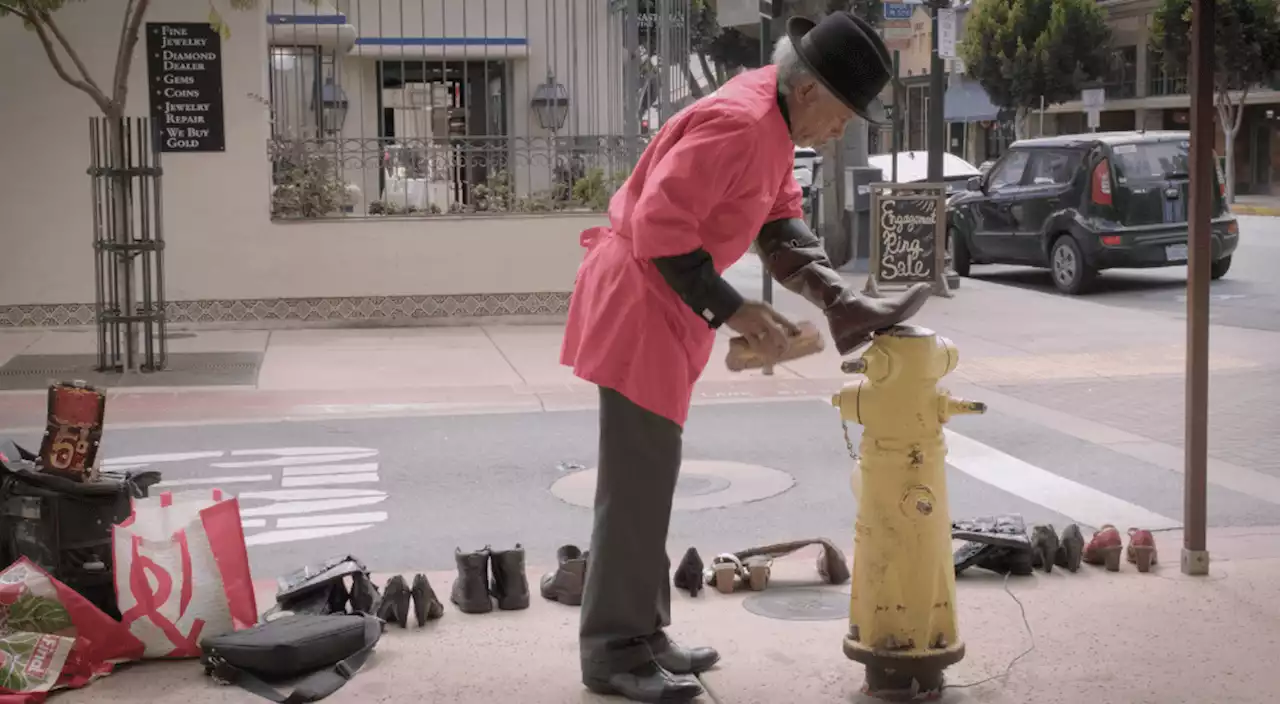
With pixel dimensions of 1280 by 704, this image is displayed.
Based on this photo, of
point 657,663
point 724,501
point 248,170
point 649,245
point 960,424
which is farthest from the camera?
point 248,170

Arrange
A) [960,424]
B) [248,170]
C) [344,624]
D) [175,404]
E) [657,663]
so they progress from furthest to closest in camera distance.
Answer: [248,170]
[175,404]
[960,424]
[344,624]
[657,663]

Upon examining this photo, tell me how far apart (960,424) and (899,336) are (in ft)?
15.9

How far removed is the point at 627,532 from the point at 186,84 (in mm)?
9754

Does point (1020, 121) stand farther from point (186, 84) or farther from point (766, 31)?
point (766, 31)

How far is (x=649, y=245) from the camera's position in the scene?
12.3 feet

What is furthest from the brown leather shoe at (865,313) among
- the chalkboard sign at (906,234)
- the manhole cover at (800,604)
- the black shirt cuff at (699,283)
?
the chalkboard sign at (906,234)

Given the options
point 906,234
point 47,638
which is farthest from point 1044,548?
point 906,234

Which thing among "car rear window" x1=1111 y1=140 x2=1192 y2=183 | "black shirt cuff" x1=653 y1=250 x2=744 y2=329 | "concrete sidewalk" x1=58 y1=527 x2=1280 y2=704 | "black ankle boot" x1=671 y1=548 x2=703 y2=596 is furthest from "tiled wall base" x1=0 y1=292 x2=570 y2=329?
"black shirt cuff" x1=653 y1=250 x2=744 y2=329

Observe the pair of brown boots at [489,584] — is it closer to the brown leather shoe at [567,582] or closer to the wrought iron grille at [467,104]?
the brown leather shoe at [567,582]

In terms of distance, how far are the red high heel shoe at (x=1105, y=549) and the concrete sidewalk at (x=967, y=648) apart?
47mm

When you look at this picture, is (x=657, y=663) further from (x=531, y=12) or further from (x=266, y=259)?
(x=531, y=12)

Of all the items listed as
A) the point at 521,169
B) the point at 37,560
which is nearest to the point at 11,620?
the point at 37,560

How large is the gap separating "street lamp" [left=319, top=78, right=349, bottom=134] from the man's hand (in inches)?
416

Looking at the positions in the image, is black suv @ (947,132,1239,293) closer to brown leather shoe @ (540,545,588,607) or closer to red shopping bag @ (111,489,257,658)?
brown leather shoe @ (540,545,588,607)
